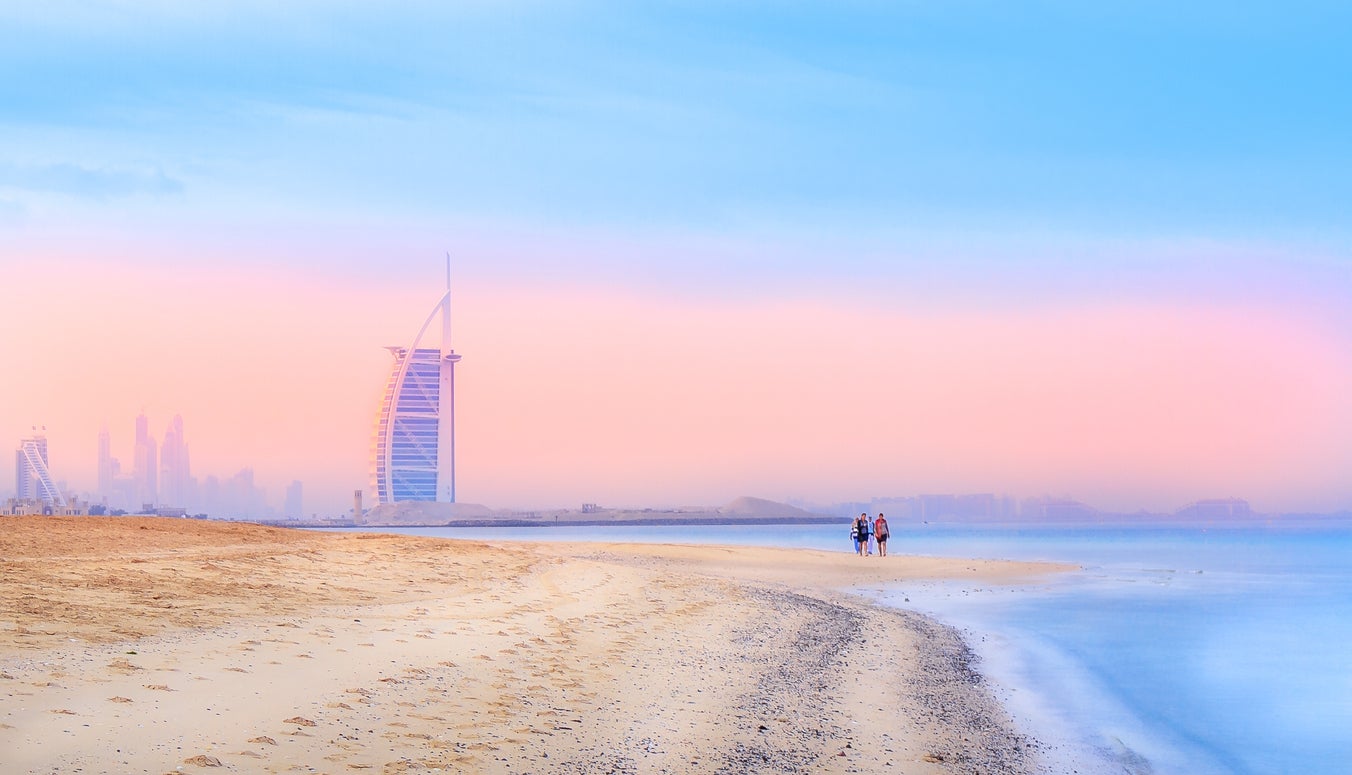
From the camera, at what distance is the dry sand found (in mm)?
8625

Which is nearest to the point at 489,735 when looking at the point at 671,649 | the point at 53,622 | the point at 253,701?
the point at 253,701

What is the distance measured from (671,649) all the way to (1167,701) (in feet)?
25.4

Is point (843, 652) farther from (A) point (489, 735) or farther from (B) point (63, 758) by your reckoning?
(B) point (63, 758)

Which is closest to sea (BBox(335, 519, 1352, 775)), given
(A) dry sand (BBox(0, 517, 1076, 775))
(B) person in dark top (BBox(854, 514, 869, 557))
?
(A) dry sand (BBox(0, 517, 1076, 775))

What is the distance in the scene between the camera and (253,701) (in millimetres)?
9531

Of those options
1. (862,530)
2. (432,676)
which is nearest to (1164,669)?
(432,676)

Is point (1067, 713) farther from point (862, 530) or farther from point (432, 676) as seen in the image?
point (862, 530)

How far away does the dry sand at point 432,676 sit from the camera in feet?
28.3

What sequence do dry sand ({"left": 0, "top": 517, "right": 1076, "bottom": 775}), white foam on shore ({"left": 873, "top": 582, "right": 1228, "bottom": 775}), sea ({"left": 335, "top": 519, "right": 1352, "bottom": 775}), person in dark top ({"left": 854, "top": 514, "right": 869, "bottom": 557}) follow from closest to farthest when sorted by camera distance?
1. dry sand ({"left": 0, "top": 517, "right": 1076, "bottom": 775})
2. white foam on shore ({"left": 873, "top": 582, "right": 1228, "bottom": 775})
3. sea ({"left": 335, "top": 519, "right": 1352, "bottom": 775})
4. person in dark top ({"left": 854, "top": 514, "right": 869, "bottom": 557})

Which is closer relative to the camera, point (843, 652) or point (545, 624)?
point (545, 624)

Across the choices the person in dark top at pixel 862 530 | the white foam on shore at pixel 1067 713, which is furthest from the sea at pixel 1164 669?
the person in dark top at pixel 862 530

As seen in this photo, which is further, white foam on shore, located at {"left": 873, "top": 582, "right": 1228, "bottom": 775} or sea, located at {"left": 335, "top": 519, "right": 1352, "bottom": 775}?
sea, located at {"left": 335, "top": 519, "right": 1352, "bottom": 775}

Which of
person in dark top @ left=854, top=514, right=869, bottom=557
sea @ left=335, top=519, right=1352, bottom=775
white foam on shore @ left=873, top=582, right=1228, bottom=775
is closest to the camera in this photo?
white foam on shore @ left=873, top=582, right=1228, bottom=775

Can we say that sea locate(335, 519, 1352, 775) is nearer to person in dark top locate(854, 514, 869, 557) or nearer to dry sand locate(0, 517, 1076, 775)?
dry sand locate(0, 517, 1076, 775)
